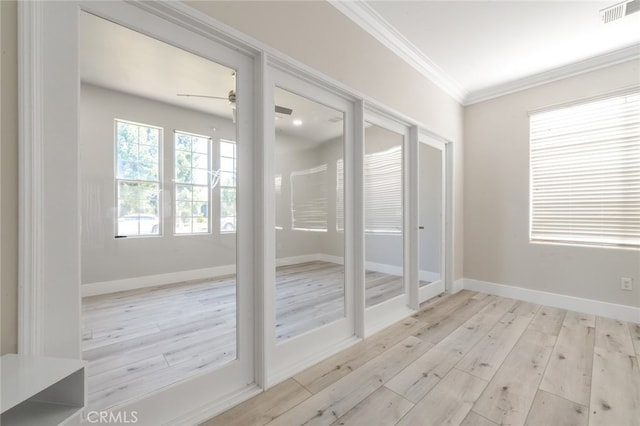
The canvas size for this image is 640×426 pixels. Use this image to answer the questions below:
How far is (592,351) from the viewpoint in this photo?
2211 millimetres

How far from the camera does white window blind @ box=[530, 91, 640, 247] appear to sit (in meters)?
2.85

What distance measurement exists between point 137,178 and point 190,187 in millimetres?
282

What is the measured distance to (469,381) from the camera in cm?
180

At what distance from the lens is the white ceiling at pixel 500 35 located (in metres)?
2.28

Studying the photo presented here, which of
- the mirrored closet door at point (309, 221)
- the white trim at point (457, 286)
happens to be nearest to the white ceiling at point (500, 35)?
the mirrored closet door at point (309, 221)

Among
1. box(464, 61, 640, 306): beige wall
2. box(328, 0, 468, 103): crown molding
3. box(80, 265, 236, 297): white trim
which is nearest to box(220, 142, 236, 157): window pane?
box(80, 265, 236, 297): white trim

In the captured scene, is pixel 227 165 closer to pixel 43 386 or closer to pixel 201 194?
pixel 201 194

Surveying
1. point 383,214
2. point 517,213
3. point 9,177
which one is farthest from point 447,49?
point 9,177

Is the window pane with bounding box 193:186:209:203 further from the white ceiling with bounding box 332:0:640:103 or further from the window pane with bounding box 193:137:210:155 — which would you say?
the white ceiling with bounding box 332:0:640:103

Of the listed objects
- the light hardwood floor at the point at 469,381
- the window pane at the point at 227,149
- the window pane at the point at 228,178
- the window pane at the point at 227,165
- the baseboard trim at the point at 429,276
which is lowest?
the light hardwood floor at the point at 469,381

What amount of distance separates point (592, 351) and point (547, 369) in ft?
2.15

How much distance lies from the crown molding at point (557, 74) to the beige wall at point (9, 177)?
4.61 m

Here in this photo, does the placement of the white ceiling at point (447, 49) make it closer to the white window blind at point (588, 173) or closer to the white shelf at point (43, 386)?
the white window blind at point (588, 173)

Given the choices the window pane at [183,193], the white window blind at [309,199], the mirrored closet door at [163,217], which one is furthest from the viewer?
the white window blind at [309,199]
